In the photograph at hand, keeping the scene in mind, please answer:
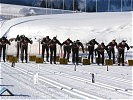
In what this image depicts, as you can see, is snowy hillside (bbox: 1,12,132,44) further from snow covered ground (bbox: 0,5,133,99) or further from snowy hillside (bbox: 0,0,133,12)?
snowy hillside (bbox: 0,0,133,12)

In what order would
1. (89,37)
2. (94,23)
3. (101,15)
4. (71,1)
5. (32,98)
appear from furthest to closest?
(71,1)
(101,15)
(94,23)
(89,37)
(32,98)

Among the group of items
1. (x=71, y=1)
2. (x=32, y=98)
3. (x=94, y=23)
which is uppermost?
(x=71, y=1)

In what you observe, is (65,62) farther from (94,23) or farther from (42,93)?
(94,23)

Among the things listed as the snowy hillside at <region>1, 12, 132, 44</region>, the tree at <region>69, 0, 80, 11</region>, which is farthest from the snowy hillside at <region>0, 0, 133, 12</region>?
the snowy hillside at <region>1, 12, 132, 44</region>

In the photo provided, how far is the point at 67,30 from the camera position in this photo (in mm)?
47062

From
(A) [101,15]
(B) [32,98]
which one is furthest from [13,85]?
(A) [101,15]

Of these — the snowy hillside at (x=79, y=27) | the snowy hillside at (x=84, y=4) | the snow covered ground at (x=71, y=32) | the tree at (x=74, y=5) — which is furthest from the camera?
the tree at (x=74, y=5)

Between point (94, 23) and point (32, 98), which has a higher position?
point (94, 23)

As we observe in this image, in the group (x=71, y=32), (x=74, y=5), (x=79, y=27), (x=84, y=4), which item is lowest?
(x=71, y=32)

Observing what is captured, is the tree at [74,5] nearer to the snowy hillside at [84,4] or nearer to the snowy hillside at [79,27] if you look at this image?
the snowy hillside at [84,4]

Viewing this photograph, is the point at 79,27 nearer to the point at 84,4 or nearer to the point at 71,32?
the point at 71,32

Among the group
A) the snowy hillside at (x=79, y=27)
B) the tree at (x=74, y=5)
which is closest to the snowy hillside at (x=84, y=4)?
the tree at (x=74, y=5)

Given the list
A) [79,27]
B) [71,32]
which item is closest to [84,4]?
[79,27]

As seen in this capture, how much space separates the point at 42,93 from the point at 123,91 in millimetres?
1977
